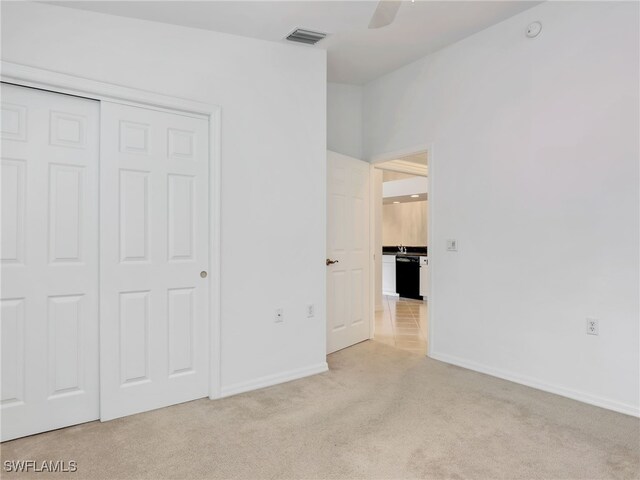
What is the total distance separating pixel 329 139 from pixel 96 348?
289 cm

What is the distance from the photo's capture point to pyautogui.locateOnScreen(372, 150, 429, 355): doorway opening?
4.62 metres

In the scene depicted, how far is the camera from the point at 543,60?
302 cm

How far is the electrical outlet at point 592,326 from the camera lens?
2.76 metres

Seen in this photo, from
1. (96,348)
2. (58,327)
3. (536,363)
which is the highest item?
(58,327)

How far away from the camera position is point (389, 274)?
7801 mm

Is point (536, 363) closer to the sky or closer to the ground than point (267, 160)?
closer to the ground

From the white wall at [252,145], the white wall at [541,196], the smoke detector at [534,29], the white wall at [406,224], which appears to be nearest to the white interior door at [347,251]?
the white wall at [252,145]

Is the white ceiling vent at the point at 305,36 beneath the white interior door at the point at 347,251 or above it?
above

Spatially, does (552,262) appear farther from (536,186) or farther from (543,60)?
(543,60)

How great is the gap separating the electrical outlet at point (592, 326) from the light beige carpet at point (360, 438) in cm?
51

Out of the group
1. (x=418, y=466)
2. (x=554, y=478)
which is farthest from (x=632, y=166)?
(x=418, y=466)

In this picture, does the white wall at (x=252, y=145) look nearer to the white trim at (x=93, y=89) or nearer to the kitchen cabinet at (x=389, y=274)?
the white trim at (x=93, y=89)

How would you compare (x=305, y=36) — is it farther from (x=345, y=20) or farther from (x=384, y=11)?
(x=384, y=11)

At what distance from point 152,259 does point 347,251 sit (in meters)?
2.02
